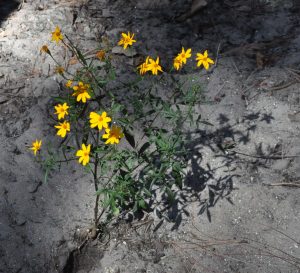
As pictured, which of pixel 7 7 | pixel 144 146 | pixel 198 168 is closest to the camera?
pixel 144 146

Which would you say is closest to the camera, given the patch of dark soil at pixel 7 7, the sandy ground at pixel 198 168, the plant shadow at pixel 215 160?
the sandy ground at pixel 198 168

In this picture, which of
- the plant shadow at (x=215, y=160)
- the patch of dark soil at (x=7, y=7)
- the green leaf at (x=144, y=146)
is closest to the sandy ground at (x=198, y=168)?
the plant shadow at (x=215, y=160)

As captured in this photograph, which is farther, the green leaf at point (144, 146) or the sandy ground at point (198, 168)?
the sandy ground at point (198, 168)

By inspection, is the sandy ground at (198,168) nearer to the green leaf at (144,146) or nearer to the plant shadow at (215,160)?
the plant shadow at (215,160)

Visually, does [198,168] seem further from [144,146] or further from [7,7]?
[7,7]

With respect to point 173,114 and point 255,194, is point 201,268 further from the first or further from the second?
point 173,114

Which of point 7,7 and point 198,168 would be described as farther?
point 7,7

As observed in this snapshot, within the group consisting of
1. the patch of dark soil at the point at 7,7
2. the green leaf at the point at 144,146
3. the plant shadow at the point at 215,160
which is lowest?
the plant shadow at the point at 215,160

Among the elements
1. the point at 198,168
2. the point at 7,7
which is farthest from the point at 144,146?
the point at 7,7
